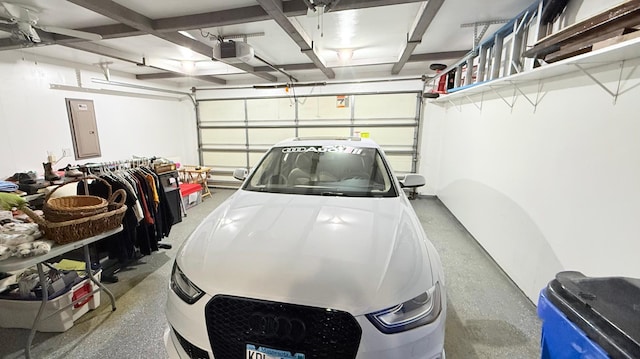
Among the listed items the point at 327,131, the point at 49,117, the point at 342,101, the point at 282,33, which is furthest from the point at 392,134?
the point at 49,117

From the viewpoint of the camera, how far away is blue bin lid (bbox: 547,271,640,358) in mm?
631

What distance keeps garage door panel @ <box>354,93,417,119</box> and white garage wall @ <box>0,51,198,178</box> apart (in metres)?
4.95

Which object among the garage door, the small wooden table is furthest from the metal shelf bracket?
the small wooden table

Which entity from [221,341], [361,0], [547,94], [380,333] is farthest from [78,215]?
[547,94]

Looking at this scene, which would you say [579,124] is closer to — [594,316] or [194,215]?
[594,316]

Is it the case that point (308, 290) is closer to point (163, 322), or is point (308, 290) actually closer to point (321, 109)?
point (163, 322)

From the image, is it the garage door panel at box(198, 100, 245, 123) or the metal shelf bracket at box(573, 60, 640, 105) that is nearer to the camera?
the metal shelf bracket at box(573, 60, 640, 105)

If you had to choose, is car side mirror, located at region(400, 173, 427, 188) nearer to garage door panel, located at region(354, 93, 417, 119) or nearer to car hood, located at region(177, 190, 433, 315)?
car hood, located at region(177, 190, 433, 315)

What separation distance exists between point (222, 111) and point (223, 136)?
2.17ft

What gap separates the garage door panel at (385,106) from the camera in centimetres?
556

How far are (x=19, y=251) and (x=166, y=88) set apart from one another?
19.9ft

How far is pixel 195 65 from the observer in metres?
4.92

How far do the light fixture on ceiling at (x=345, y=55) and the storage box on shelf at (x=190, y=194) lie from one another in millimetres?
3768

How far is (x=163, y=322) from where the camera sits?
1946 millimetres
